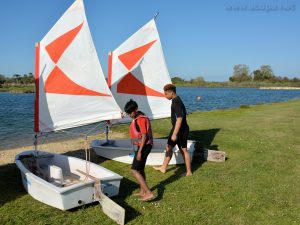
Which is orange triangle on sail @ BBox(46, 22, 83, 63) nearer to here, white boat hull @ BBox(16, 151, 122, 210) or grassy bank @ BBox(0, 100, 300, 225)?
white boat hull @ BBox(16, 151, 122, 210)

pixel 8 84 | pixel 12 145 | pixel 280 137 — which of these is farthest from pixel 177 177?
pixel 8 84

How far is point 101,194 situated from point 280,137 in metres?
9.10

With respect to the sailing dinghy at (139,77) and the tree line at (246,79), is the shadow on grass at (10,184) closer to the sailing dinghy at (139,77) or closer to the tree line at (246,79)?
the sailing dinghy at (139,77)

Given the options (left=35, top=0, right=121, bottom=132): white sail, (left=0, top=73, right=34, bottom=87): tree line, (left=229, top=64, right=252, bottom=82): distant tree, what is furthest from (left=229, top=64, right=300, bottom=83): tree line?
(left=35, top=0, right=121, bottom=132): white sail

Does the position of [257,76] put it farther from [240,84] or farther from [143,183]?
[143,183]

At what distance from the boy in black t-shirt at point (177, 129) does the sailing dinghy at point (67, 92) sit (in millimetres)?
1650

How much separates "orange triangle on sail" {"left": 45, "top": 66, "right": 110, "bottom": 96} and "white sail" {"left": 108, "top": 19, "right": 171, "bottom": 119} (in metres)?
2.01

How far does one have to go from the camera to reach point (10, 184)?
7.89 meters

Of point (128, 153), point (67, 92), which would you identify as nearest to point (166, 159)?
point (128, 153)

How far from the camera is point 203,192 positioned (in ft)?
24.0

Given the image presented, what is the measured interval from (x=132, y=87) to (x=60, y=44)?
309 centimetres

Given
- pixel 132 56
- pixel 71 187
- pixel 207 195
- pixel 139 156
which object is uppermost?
pixel 132 56

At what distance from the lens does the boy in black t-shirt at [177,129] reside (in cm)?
791

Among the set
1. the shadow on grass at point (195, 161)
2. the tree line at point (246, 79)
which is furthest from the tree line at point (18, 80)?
the shadow on grass at point (195, 161)
